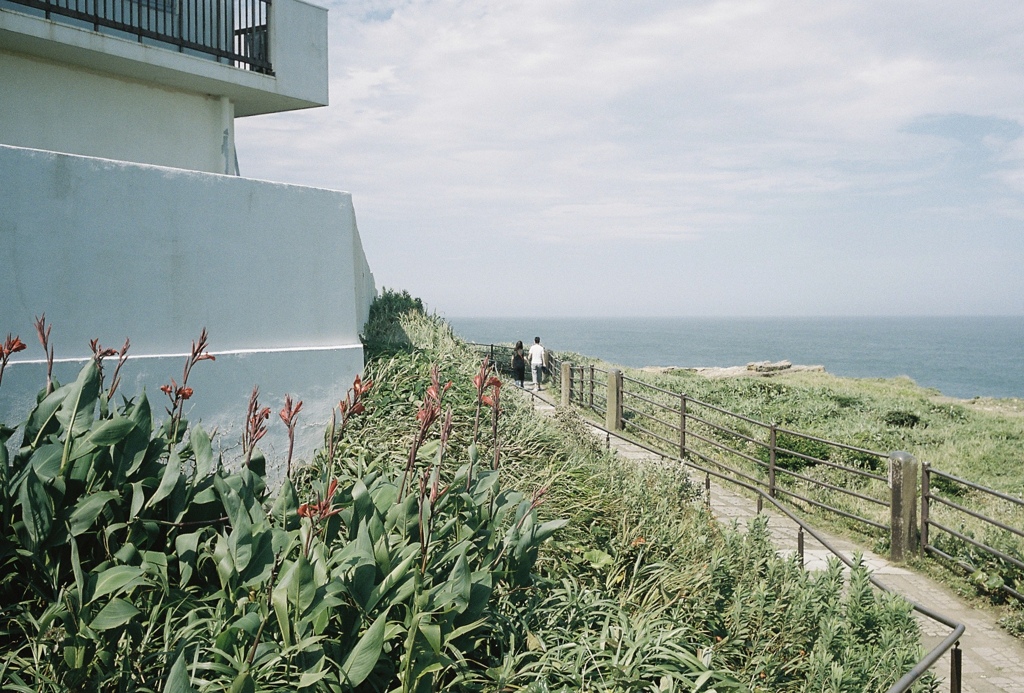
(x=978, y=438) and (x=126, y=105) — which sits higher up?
(x=126, y=105)

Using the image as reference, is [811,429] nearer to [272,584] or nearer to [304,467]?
[304,467]

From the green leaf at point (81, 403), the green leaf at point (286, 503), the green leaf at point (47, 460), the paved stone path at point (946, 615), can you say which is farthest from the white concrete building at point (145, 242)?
the paved stone path at point (946, 615)

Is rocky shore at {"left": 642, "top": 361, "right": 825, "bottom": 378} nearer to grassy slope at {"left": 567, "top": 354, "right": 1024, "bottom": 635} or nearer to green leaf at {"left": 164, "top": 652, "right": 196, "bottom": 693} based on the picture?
grassy slope at {"left": 567, "top": 354, "right": 1024, "bottom": 635}

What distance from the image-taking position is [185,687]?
2.32m

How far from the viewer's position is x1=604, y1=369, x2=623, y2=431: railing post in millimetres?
14352

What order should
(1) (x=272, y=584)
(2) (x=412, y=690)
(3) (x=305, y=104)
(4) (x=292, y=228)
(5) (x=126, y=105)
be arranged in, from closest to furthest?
(2) (x=412, y=690), (1) (x=272, y=584), (4) (x=292, y=228), (5) (x=126, y=105), (3) (x=305, y=104)

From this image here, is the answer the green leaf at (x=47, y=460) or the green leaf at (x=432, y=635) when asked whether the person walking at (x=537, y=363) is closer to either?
the green leaf at (x=47, y=460)

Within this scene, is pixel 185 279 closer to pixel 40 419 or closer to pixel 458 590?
pixel 40 419

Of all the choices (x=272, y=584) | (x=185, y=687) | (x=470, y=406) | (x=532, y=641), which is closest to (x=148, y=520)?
(x=272, y=584)

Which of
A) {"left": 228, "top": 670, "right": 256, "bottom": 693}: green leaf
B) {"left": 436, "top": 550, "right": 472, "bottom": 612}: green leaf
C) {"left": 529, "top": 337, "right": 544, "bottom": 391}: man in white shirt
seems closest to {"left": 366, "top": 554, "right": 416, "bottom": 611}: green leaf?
{"left": 436, "top": 550, "right": 472, "bottom": 612}: green leaf

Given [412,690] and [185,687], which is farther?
[412,690]

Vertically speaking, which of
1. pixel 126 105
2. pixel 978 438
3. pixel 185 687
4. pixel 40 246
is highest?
pixel 126 105

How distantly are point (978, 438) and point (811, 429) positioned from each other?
3423mm

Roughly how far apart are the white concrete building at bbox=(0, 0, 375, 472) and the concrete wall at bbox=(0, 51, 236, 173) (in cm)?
2
